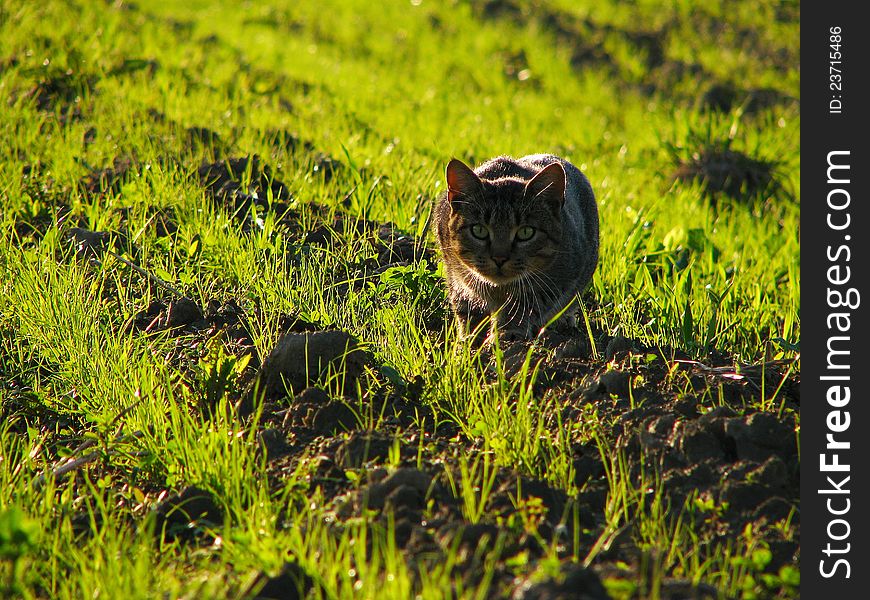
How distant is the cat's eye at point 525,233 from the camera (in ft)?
12.1

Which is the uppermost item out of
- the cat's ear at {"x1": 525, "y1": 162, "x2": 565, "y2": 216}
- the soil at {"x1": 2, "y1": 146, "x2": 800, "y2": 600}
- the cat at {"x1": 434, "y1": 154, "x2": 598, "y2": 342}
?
the cat's ear at {"x1": 525, "y1": 162, "x2": 565, "y2": 216}

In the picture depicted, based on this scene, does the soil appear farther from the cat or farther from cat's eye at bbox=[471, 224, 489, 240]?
cat's eye at bbox=[471, 224, 489, 240]

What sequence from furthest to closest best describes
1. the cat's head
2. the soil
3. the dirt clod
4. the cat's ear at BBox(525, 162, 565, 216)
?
the cat's head, the cat's ear at BBox(525, 162, 565, 216), the dirt clod, the soil

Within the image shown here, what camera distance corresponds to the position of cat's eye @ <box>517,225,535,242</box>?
3.70 metres

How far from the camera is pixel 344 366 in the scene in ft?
10.1

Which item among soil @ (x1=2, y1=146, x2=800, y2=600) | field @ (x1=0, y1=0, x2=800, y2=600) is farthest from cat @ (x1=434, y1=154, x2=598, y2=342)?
soil @ (x1=2, y1=146, x2=800, y2=600)

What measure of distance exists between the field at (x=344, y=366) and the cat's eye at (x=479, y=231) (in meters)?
0.37

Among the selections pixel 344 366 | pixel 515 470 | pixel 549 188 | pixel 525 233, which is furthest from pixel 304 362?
pixel 549 188

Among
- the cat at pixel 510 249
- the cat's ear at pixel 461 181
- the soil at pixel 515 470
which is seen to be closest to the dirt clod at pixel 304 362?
the soil at pixel 515 470

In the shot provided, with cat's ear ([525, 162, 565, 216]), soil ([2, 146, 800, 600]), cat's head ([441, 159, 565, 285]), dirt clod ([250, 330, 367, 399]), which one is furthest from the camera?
cat's head ([441, 159, 565, 285])

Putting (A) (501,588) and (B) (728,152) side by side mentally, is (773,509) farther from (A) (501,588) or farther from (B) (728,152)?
(B) (728,152)

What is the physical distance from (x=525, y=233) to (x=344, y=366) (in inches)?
42.9

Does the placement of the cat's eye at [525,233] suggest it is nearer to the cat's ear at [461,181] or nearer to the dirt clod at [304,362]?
the cat's ear at [461,181]

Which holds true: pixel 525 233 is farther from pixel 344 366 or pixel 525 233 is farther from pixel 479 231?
pixel 344 366
